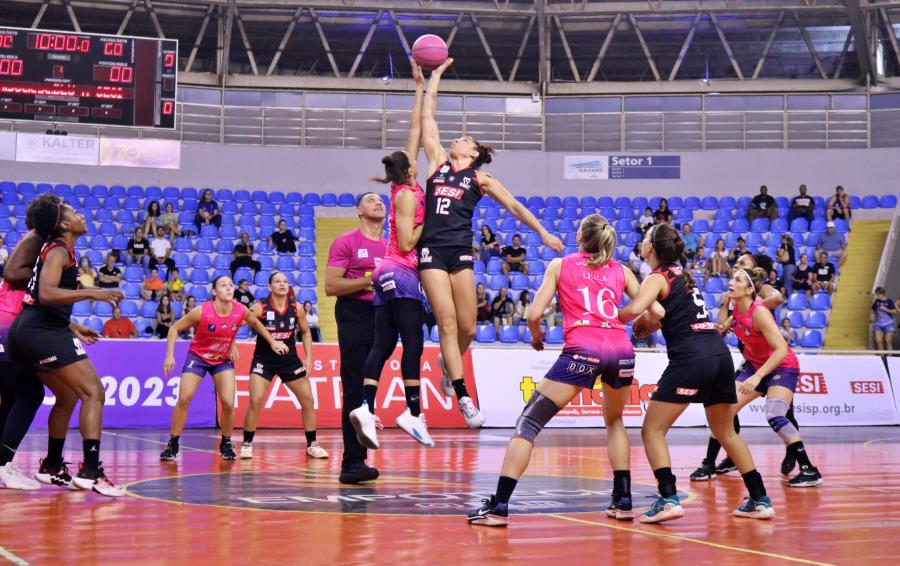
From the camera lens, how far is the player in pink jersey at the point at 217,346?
12.2m

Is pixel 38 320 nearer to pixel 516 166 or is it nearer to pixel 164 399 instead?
pixel 164 399

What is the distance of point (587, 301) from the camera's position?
7.32 m

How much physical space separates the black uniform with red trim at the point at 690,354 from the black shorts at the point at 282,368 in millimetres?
5932

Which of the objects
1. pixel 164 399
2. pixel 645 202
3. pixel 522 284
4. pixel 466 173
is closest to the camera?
pixel 466 173

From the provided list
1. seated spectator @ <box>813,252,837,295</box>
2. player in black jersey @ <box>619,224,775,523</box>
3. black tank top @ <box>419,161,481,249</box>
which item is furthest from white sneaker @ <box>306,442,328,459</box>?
seated spectator @ <box>813,252,837,295</box>

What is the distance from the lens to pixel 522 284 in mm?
24781

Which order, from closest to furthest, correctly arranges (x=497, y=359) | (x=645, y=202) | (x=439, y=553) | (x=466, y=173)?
(x=439, y=553)
(x=466, y=173)
(x=497, y=359)
(x=645, y=202)

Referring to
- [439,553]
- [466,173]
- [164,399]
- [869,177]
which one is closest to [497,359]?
[164,399]

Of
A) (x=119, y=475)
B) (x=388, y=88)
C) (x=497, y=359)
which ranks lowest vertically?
(x=119, y=475)

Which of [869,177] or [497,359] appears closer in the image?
[497,359]

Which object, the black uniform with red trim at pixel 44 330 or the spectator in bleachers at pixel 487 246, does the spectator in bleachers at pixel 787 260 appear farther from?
the black uniform with red trim at pixel 44 330

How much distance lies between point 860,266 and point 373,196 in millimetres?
21136

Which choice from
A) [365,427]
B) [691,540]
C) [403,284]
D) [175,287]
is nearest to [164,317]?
[175,287]

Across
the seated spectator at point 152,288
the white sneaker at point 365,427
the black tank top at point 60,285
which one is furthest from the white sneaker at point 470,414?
the seated spectator at point 152,288
